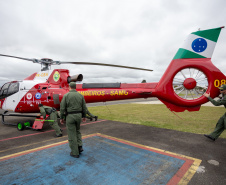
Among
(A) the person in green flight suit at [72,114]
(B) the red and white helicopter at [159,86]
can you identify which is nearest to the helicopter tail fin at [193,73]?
(B) the red and white helicopter at [159,86]

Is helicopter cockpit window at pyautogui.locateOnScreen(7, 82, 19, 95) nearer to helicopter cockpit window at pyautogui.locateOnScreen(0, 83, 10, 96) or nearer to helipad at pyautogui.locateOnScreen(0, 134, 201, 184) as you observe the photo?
helicopter cockpit window at pyautogui.locateOnScreen(0, 83, 10, 96)

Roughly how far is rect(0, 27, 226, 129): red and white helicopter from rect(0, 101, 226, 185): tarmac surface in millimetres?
1540

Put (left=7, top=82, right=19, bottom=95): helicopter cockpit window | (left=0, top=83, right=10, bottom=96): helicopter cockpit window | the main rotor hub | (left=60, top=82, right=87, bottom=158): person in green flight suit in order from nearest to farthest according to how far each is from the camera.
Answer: (left=60, top=82, right=87, bottom=158): person in green flight suit < the main rotor hub < (left=7, top=82, right=19, bottom=95): helicopter cockpit window < (left=0, top=83, right=10, bottom=96): helicopter cockpit window

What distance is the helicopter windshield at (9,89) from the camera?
7.50 metres

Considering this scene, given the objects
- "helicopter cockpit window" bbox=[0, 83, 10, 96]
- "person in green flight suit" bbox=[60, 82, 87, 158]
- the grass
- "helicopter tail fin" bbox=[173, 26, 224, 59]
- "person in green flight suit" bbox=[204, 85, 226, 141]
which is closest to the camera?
"person in green flight suit" bbox=[60, 82, 87, 158]

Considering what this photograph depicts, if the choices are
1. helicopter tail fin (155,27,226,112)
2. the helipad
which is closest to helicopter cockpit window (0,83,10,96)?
the helipad

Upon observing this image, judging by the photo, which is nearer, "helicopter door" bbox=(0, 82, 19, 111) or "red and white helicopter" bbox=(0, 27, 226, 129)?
"red and white helicopter" bbox=(0, 27, 226, 129)

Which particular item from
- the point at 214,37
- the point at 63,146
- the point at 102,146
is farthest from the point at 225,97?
the point at 63,146

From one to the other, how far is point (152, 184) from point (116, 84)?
14.8 feet

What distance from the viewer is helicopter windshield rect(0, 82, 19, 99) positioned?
7.50 meters

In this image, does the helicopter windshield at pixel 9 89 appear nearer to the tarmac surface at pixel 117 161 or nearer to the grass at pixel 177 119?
the tarmac surface at pixel 117 161

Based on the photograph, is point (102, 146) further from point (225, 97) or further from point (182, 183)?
point (225, 97)

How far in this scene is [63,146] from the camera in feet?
15.5

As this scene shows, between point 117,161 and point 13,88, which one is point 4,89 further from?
point 117,161
